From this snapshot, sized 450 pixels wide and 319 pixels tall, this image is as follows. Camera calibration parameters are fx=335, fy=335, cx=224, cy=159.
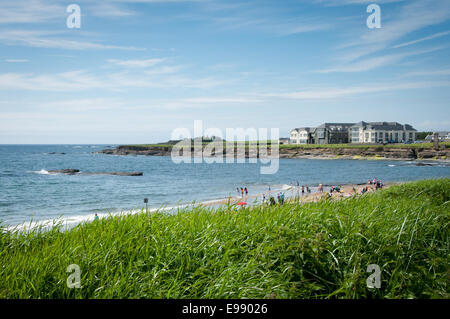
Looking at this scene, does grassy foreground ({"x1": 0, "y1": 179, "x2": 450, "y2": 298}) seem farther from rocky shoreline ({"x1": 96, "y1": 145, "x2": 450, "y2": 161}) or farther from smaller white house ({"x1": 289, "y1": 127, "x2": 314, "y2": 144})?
smaller white house ({"x1": 289, "y1": 127, "x2": 314, "y2": 144})

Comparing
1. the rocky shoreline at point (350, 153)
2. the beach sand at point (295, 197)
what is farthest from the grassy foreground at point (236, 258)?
the rocky shoreline at point (350, 153)

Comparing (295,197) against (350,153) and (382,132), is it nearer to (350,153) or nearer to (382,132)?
(350,153)

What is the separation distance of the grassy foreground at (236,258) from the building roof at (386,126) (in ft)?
504

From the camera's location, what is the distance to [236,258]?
623cm

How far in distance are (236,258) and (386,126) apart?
160974 mm

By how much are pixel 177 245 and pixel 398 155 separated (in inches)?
4713

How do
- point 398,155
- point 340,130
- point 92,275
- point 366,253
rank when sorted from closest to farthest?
point 92,275, point 366,253, point 398,155, point 340,130

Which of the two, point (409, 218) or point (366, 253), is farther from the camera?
point (409, 218)

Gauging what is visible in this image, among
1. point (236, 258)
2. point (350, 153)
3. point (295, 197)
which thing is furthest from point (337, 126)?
point (236, 258)

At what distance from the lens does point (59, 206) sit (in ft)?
117

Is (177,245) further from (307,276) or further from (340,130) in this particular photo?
(340,130)

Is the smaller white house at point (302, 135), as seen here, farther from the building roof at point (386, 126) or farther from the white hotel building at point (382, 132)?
the building roof at point (386, 126)

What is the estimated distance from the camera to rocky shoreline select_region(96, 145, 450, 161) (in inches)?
4175

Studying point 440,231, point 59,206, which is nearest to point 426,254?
point 440,231
